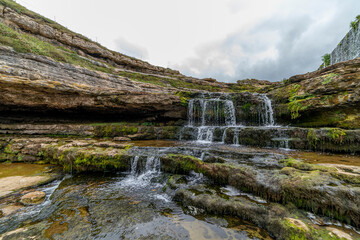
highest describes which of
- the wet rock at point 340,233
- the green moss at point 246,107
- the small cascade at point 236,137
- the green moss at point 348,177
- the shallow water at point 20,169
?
the green moss at point 246,107

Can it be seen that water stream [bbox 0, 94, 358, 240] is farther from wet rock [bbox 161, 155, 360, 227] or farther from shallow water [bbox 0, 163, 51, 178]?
shallow water [bbox 0, 163, 51, 178]

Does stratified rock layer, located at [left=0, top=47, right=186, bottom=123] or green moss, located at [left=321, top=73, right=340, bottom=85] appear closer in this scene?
stratified rock layer, located at [left=0, top=47, right=186, bottom=123]

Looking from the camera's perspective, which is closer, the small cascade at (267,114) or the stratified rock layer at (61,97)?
the stratified rock layer at (61,97)

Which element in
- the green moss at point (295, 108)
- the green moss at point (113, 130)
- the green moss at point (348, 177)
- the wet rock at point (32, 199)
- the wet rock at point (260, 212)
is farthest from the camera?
the green moss at point (113, 130)

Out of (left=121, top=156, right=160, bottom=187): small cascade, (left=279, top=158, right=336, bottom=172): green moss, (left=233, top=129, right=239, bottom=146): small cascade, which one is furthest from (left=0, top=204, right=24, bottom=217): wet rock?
(left=233, top=129, right=239, bottom=146): small cascade

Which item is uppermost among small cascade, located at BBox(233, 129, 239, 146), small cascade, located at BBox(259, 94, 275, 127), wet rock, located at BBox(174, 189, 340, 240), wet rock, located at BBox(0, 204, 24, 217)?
small cascade, located at BBox(259, 94, 275, 127)

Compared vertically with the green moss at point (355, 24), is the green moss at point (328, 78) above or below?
below

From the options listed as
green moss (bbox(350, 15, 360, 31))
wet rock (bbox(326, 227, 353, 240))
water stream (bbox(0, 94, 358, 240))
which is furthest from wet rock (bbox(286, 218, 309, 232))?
green moss (bbox(350, 15, 360, 31))

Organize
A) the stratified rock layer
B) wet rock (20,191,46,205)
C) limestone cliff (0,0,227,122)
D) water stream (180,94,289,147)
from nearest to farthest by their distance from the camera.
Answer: wet rock (20,191,46,205), the stratified rock layer, limestone cliff (0,0,227,122), water stream (180,94,289,147)

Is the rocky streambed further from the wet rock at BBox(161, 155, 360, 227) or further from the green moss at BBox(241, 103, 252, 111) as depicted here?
the green moss at BBox(241, 103, 252, 111)

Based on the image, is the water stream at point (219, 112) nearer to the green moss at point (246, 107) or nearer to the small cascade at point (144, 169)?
the green moss at point (246, 107)

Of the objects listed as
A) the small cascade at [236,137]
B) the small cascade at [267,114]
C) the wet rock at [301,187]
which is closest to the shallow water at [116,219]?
the wet rock at [301,187]

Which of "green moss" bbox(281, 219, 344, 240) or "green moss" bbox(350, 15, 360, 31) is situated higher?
"green moss" bbox(350, 15, 360, 31)

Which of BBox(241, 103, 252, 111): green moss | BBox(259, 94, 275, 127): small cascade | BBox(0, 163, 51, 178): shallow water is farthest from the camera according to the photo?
BBox(241, 103, 252, 111): green moss
